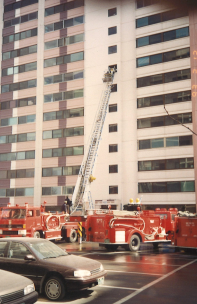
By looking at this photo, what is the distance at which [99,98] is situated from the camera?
36.8 metres

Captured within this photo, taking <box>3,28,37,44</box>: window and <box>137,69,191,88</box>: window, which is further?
<box>3,28,37,44</box>: window

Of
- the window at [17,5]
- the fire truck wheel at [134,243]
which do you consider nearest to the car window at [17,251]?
the fire truck wheel at [134,243]

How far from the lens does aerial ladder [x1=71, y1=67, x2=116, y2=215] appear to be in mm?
30319

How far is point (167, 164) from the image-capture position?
3328 cm

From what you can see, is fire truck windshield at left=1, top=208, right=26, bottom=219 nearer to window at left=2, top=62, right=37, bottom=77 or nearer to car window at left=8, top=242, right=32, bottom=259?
car window at left=8, top=242, right=32, bottom=259

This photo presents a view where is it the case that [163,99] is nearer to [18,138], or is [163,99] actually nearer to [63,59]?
[63,59]

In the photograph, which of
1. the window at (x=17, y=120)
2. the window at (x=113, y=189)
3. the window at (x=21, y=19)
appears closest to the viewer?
the window at (x=113, y=189)

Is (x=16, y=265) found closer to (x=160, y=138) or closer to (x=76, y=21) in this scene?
(x=160, y=138)

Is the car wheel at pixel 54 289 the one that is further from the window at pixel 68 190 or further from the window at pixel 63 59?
the window at pixel 63 59

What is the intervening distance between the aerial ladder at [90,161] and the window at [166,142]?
4.86 metres

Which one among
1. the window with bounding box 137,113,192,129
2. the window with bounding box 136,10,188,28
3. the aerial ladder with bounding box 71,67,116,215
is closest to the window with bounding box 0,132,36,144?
the aerial ladder with bounding box 71,67,116,215

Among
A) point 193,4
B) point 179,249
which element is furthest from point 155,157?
point 193,4

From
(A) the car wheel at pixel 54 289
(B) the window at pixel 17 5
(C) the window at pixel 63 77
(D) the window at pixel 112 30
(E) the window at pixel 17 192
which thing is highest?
(B) the window at pixel 17 5

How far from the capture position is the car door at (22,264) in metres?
7.53
